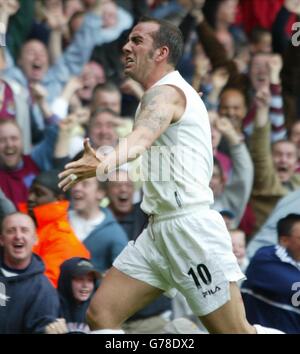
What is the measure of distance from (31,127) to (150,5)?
7.83ft

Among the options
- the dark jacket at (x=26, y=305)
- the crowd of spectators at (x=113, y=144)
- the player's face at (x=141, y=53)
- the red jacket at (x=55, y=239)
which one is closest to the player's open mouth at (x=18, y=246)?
the crowd of spectators at (x=113, y=144)

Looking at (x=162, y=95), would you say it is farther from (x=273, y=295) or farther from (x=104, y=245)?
(x=104, y=245)

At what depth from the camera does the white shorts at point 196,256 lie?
7098 mm

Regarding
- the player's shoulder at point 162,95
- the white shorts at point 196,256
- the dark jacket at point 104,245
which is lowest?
the dark jacket at point 104,245

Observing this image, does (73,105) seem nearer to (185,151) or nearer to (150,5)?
(150,5)

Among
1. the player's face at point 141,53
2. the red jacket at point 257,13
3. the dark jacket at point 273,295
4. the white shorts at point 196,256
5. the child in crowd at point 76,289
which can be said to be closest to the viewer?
the white shorts at point 196,256

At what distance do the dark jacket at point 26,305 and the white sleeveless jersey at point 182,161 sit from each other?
1.58 metres

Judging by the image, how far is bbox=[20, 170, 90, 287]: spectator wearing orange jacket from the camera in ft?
29.6

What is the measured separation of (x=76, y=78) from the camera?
36.1ft

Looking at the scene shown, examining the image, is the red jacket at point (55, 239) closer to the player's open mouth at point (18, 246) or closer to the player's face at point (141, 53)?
the player's open mouth at point (18, 246)

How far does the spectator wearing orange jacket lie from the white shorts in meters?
1.74

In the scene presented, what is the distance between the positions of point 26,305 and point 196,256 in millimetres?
1768

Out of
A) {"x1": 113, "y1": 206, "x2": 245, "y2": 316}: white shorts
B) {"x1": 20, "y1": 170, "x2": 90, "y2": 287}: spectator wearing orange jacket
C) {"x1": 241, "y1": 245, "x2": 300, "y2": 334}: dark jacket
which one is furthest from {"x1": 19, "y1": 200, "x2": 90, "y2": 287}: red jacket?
{"x1": 113, "y1": 206, "x2": 245, "y2": 316}: white shorts

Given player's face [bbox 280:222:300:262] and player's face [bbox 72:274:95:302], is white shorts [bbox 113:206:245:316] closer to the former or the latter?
player's face [bbox 72:274:95:302]
